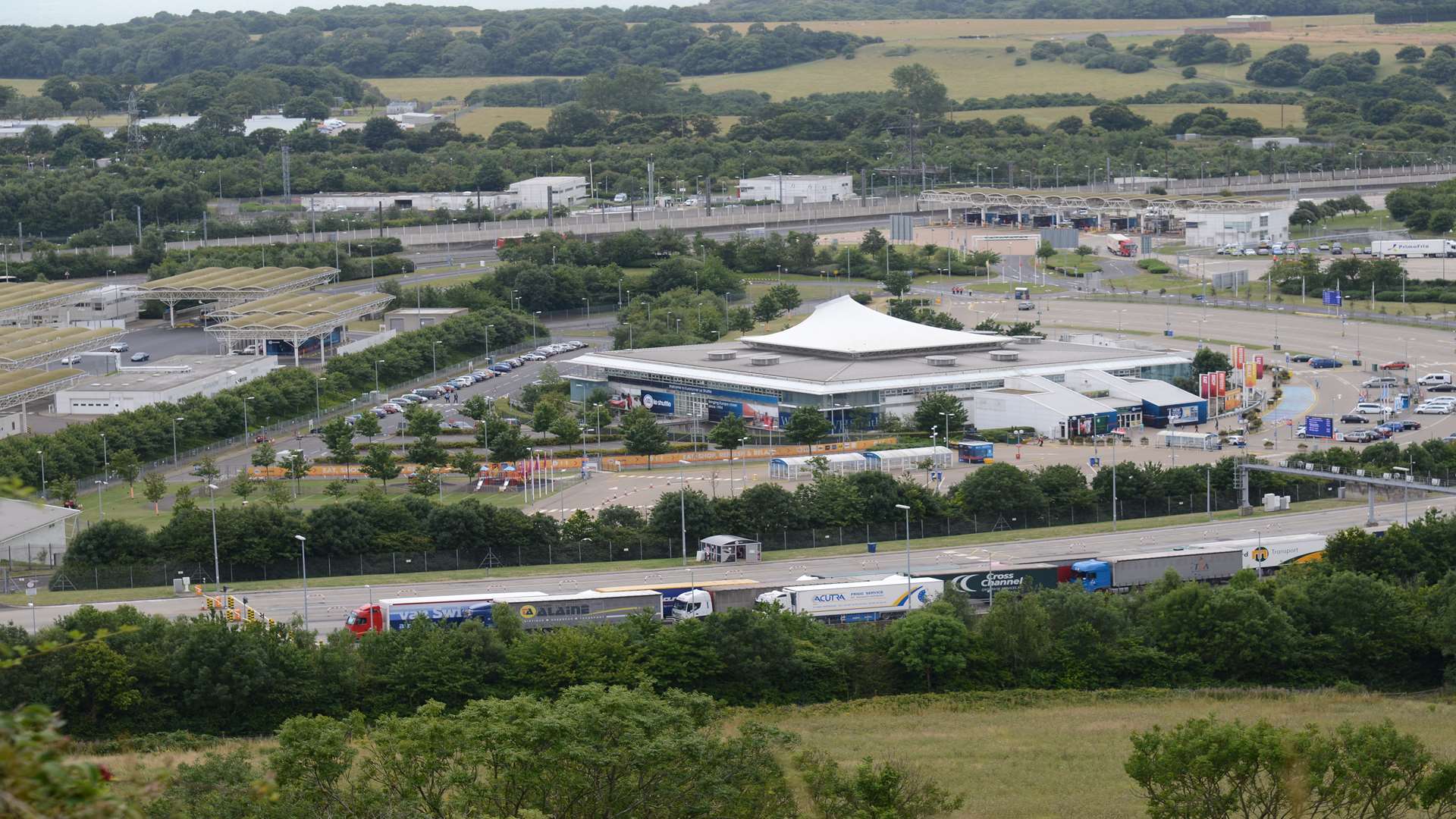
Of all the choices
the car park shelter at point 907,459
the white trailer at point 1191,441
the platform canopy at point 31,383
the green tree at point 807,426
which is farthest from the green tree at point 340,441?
the white trailer at point 1191,441

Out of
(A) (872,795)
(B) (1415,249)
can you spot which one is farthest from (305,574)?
(B) (1415,249)

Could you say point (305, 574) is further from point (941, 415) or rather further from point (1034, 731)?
point (941, 415)

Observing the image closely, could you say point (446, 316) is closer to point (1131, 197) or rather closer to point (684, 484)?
point (684, 484)

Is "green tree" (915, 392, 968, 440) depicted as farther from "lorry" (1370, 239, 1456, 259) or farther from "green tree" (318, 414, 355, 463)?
"lorry" (1370, 239, 1456, 259)

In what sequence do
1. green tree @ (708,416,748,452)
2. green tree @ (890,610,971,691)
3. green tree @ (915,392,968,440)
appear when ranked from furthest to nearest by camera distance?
green tree @ (915,392,968,440) < green tree @ (708,416,748,452) < green tree @ (890,610,971,691)

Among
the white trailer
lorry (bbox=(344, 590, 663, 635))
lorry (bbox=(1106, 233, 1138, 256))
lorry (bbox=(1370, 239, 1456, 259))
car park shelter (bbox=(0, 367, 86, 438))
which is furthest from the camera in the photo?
lorry (bbox=(1106, 233, 1138, 256))

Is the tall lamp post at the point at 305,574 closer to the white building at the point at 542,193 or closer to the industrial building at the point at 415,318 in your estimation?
the industrial building at the point at 415,318

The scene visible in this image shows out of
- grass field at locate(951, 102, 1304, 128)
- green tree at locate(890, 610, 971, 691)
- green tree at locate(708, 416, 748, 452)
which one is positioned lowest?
green tree at locate(890, 610, 971, 691)

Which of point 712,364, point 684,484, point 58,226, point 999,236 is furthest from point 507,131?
point 684,484

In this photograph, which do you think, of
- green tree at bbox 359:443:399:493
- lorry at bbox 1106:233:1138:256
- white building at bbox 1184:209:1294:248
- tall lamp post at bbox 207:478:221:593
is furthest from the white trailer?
white building at bbox 1184:209:1294:248
